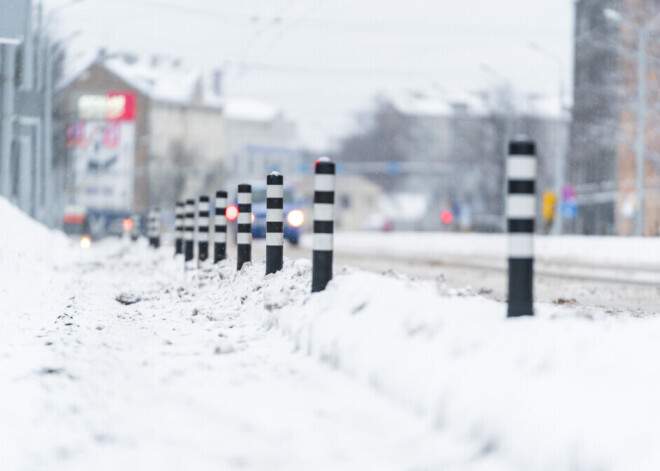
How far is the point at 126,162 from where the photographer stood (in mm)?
84250

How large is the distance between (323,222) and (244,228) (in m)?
A: 3.11

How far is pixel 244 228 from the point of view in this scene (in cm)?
983

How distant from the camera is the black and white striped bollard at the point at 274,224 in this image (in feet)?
26.7

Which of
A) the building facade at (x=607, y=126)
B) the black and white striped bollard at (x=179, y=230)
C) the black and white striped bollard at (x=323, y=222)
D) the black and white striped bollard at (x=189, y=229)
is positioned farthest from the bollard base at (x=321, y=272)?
the building facade at (x=607, y=126)

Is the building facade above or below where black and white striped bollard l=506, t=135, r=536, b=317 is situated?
above

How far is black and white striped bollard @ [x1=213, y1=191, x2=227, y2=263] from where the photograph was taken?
11.6 metres

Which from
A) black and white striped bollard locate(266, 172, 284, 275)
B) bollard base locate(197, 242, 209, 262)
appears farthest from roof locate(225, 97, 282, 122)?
black and white striped bollard locate(266, 172, 284, 275)

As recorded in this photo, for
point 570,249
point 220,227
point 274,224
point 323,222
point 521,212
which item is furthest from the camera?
point 570,249

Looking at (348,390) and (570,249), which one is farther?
(570,249)

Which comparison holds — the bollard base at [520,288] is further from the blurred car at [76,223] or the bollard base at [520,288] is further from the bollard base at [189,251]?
the blurred car at [76,223]

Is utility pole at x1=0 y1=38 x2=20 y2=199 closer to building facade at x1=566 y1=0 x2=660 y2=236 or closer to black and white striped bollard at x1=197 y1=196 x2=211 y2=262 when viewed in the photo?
black and white striped bollard at x1=197 y1=196 x2=211 y2=262

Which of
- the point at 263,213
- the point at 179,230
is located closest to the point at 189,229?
the point at 179,230

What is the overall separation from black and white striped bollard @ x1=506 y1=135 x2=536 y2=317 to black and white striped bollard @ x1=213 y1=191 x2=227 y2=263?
22.3 ft

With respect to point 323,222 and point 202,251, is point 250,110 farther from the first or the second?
point 323,222
